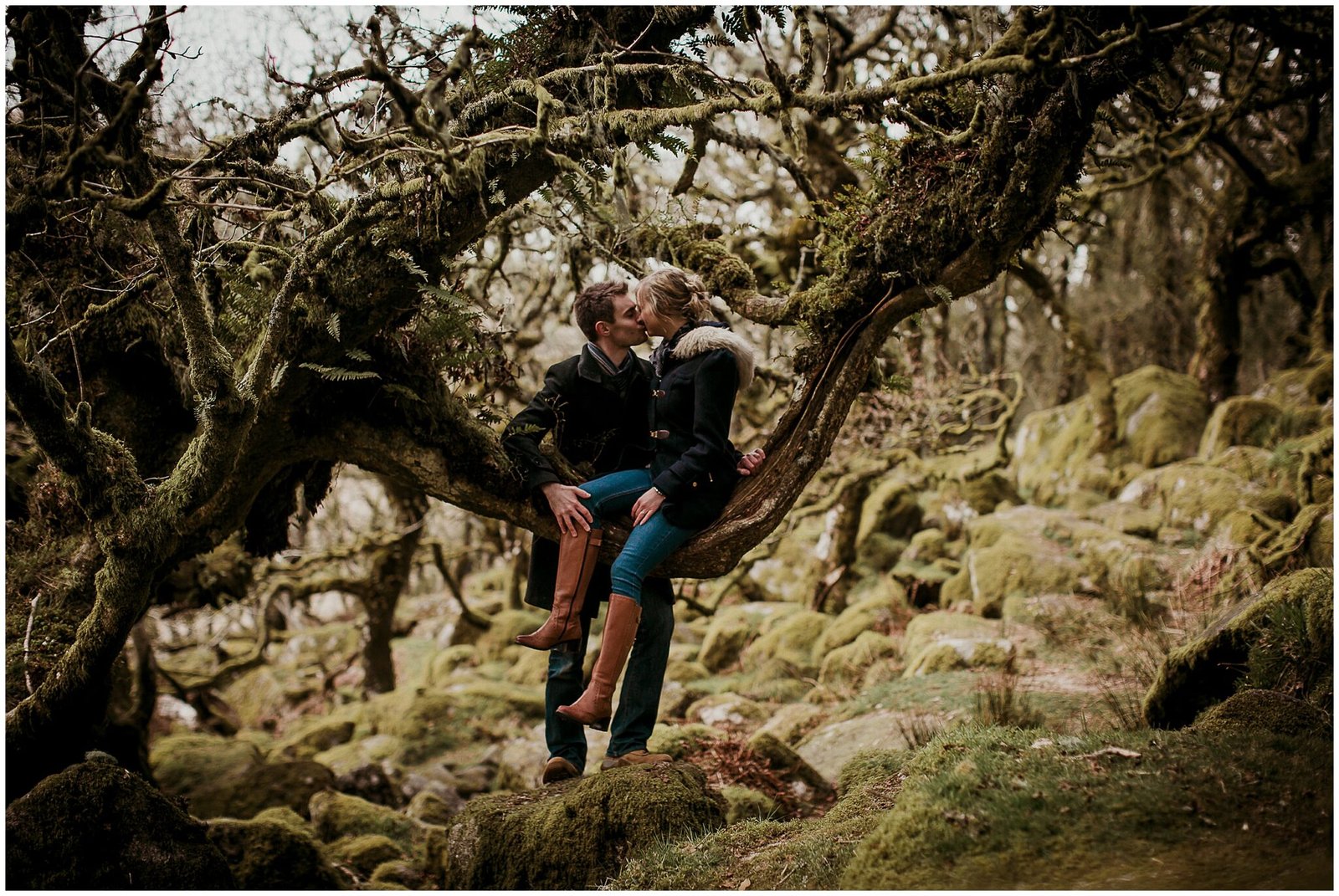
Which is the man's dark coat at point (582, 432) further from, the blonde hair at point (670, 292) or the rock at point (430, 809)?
the rock at point (430, 809)

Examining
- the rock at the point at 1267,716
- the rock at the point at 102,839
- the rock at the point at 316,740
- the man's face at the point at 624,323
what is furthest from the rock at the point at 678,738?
the rock at the point at 316,740

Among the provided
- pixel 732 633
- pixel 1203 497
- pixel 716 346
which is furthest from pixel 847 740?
pixel 1203 497

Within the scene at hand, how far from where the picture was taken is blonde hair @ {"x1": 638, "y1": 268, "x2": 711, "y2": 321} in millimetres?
4504

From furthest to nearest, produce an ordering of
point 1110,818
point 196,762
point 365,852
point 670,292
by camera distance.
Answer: point 196,762 < point 365,852 < point 670,292 < point 1110,818

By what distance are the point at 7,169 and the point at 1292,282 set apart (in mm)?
14749

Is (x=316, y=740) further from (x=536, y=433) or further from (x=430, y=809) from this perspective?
(x=536, y=433)

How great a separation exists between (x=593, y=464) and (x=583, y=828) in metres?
1.87

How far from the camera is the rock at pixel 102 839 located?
13.6ft

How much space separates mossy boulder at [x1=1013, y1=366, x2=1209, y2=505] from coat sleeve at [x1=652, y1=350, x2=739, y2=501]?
950 cm

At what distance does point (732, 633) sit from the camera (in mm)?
10969

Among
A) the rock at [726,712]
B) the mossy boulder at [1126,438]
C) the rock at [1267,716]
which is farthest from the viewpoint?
the mossy boulder at [1126,438]

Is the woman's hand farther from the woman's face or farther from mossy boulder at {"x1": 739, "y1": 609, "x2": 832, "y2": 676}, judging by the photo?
mossy boulder at {"x1": 739, "y1": 609, "x2": 832, "y2": 676}

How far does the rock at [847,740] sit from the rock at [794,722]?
10.1 inches

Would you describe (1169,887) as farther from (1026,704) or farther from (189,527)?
(189,527)
